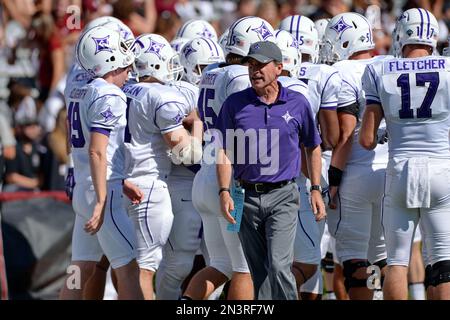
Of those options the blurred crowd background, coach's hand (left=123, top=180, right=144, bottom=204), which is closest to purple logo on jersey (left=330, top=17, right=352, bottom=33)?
coach's hand (left=123, top=180, right=144, bottom=204)

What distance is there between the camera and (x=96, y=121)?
24.9ft

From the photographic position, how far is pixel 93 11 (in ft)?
45.7

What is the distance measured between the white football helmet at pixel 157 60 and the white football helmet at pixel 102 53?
368 millimetres

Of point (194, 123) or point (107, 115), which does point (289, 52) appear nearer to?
point (194, 123)

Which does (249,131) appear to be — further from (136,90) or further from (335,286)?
(335,286)

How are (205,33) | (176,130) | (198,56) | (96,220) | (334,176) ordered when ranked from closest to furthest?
(96,220), (176,130), (334,176), (198,56), (205,33)

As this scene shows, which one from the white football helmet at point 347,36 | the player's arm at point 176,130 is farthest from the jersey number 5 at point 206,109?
the white football helmet at point 347,36

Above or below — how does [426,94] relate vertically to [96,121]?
above

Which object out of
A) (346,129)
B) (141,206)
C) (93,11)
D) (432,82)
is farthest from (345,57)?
(93,11)

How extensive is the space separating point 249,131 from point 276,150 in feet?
0.72

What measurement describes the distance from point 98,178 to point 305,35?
2.23 metres

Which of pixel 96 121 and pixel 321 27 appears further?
pixel 321 27

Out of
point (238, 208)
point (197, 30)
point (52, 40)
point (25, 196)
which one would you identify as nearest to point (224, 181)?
point (238, 208)

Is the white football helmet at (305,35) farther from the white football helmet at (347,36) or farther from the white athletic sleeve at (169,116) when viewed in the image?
the white athletic sleeve at (169,116)
